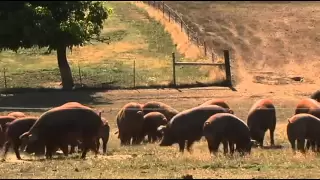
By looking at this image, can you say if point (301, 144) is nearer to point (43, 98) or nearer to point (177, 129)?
point (177, 129)

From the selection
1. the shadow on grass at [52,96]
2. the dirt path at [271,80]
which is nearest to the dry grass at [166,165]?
the shadow on grass at [52,96]

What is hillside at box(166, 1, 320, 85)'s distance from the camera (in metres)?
44.9

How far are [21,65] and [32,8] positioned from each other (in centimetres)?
1004

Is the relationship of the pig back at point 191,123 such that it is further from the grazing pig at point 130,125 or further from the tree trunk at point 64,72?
the tree trunk at point 64,72

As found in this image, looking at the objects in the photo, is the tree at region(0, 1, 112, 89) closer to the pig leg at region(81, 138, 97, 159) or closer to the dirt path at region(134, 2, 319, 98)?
the dirt path at region(134, 2, 319, 98)

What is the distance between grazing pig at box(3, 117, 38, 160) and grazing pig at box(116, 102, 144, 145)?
13.4ft

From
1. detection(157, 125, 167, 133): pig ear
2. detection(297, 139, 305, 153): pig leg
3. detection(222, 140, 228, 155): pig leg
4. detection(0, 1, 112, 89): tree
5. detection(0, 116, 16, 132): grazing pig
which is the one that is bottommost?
detection(297, 139, 305, 153): pig leg

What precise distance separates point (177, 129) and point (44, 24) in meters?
15.2

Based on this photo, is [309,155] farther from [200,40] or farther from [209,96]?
[200,40]

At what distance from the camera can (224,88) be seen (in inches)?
1592

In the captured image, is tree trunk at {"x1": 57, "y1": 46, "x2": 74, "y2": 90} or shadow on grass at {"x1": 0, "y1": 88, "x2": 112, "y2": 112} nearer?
Result: shadow on grass at {"x1": 0, "y1": 88, "x2": 112, "y2": 112}

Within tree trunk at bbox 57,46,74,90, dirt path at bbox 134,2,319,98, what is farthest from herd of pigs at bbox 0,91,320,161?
tree trunk at bbox 57,46,74,90

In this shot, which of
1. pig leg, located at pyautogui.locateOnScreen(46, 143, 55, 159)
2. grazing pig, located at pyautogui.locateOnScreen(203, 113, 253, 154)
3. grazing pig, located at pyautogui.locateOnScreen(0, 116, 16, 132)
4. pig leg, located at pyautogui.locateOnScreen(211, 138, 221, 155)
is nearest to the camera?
grazing pig, located at pyautogui.locateOnScreen(203, 113, 253, 154)

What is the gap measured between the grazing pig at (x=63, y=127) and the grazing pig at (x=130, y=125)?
4479mm
